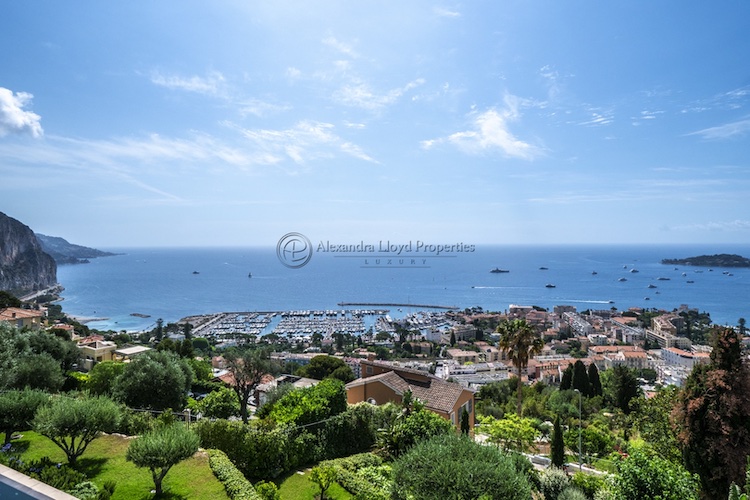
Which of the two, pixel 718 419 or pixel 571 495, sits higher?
pixel 718 419

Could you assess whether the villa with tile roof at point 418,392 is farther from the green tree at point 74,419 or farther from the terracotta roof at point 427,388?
the green tree at point 74,419

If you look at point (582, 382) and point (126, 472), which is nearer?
point (126, 472)

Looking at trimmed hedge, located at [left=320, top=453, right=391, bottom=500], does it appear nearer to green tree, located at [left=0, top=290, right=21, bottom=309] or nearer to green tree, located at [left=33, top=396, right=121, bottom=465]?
green tree, located at [left=33, top=396, right=121, bottom=465]

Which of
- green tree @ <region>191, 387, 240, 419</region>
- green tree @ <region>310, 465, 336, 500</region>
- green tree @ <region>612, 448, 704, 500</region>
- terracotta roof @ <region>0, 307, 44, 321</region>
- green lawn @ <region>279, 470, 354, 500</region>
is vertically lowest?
green tree @ <region>191, 387, 240, 419</region>

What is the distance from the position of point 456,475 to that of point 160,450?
15.7 feet

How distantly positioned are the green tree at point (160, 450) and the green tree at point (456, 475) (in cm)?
361

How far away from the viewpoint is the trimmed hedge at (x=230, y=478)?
6.96 m

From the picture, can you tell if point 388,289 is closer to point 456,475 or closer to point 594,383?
point 594,383

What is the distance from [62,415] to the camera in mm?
7145

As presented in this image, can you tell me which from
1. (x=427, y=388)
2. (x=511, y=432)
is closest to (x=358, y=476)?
(x=511, y=432)

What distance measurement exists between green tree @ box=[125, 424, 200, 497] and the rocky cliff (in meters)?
111

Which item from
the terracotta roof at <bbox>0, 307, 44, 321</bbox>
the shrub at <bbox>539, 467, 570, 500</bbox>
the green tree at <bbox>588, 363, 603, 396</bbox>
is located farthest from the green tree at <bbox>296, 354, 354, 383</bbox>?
the shrub at <bbox>539, 467, 570, 500</bbox>

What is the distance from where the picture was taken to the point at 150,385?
13.9m

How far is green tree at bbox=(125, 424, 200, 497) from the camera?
656cm
